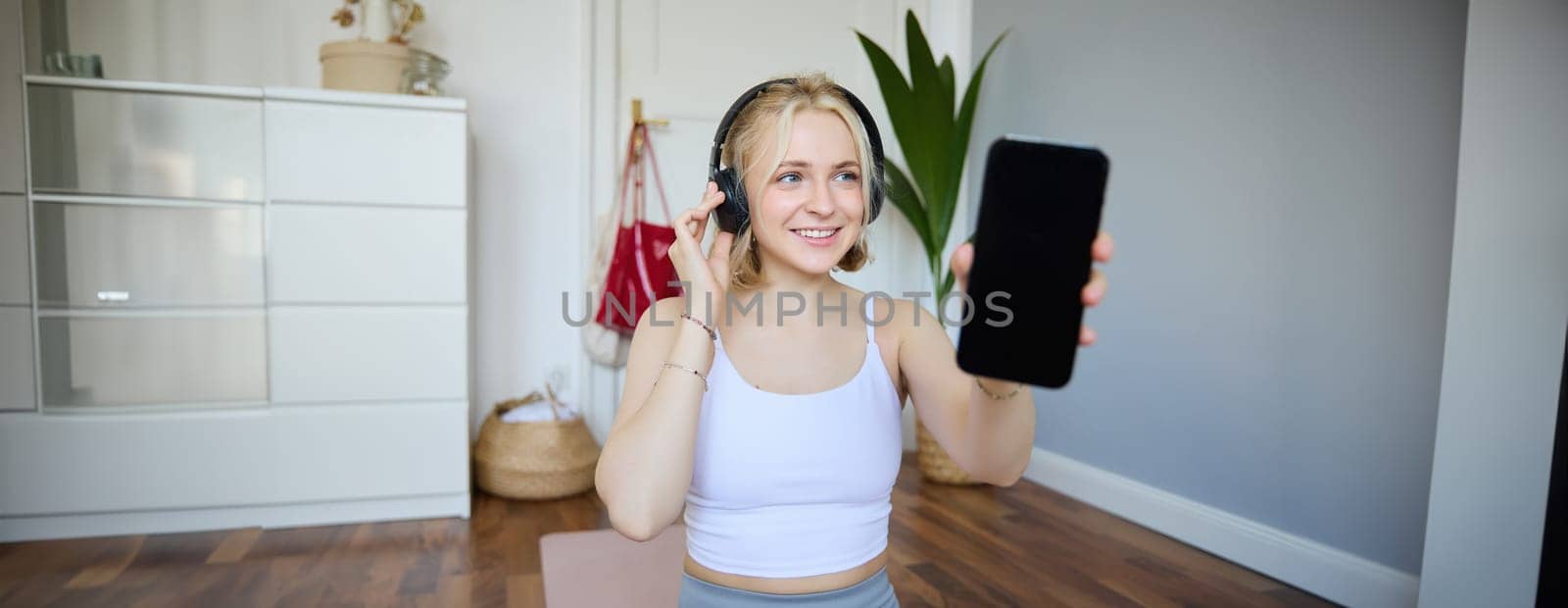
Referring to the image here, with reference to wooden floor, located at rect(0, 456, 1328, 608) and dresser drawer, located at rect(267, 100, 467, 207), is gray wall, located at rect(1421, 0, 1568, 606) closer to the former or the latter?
wooden floor, located at rect(0, 456, 1328, 608)

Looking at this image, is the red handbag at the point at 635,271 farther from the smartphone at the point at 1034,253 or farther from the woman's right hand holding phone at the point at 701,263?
the smartphone at the point at 1034,253

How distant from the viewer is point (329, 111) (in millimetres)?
2635

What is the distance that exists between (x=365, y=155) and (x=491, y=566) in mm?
1264

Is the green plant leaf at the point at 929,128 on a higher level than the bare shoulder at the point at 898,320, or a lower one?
higher

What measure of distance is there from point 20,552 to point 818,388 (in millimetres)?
2596

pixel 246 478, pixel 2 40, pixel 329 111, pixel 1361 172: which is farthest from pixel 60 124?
pixel 1361 172

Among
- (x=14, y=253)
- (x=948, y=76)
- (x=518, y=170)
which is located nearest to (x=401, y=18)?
(x=518, y=170)

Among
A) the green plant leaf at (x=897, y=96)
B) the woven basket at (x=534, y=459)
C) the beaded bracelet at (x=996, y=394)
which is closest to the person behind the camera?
the beaded bracelet at (x=996, y=394)

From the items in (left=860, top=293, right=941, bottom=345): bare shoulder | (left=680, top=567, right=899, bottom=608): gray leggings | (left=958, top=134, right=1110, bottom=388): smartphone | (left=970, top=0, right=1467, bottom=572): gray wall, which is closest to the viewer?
(left=958, top=134, right=1110, bottom=388): smartphone

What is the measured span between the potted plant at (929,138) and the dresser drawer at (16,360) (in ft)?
8.59

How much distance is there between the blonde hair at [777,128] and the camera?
101 cm

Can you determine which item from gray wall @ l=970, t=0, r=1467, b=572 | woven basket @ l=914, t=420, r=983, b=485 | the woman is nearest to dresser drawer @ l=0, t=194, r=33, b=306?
the woman

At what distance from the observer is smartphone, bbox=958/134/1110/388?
64 cm

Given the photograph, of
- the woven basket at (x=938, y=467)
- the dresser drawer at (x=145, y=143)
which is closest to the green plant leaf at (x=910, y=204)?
the woven basket at (x=938, y=467)
